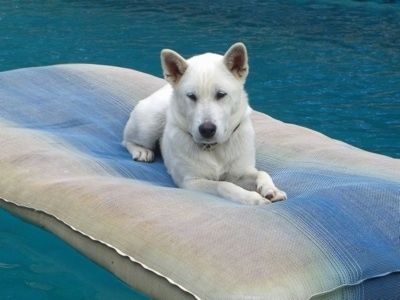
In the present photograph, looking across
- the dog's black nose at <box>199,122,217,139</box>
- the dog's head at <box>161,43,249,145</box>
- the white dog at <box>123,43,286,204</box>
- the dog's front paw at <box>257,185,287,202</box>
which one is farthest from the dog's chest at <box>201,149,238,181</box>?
the dog's front paw at <box>257,185,287,202</box>

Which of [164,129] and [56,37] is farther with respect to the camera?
[56,37]

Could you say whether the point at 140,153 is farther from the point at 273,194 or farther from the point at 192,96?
the point at 273,194

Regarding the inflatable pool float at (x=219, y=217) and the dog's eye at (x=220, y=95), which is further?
Result: the dog's eye at (x=220, y=95)

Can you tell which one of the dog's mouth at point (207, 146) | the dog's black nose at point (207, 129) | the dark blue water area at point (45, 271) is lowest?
the dark blue water area at point (45, 271)

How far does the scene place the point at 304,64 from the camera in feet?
36.0

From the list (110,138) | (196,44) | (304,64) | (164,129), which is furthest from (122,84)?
(196,44)

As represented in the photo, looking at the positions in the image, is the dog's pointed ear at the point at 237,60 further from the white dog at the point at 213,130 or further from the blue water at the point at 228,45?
the blue water at the point at 228,45

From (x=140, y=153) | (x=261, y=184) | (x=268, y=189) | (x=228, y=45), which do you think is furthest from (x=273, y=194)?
(x=228, y=45)

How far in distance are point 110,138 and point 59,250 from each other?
1.39 meters

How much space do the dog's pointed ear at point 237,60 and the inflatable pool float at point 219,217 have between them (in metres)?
0.69

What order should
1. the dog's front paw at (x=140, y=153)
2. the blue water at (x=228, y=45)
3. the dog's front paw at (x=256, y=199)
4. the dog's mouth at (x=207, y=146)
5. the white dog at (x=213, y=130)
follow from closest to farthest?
the dog's front paw at (x=256, y=199)
the white dog at (x=213, y=130)
the blue water at (x=228, y=45)
the dog's mouth at (x=207, y=146)
the dog's front paw at (x=140, y=153)

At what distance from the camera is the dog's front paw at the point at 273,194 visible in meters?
4.27

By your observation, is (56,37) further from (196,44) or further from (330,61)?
(330,61)

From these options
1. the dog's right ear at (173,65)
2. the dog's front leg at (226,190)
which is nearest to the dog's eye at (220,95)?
the dog's right ear at (173,65)
